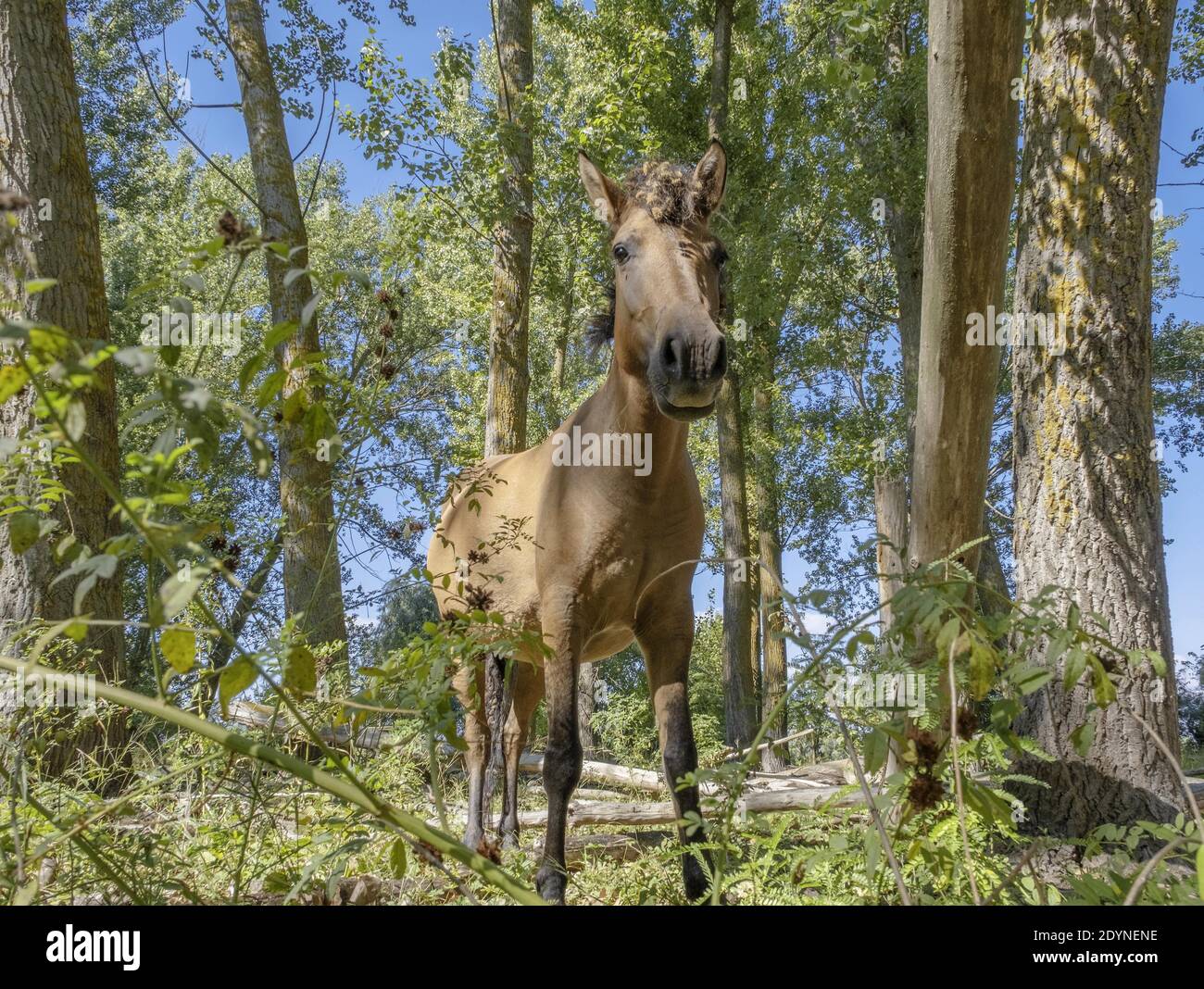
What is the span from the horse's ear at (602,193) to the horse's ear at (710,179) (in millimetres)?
423

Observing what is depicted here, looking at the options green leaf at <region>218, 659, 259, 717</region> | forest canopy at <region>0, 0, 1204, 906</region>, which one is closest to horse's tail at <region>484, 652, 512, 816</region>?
forest canopy at <region>0, 0, 1204, 906</region>

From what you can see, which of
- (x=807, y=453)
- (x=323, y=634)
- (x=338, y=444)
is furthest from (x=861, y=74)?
(x=807, y=453)

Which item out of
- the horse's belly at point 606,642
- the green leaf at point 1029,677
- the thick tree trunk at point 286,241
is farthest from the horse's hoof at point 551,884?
the thick tree trunk at point 286,241

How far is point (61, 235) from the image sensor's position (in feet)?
16.9

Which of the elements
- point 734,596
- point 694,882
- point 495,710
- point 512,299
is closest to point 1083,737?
point 694,882

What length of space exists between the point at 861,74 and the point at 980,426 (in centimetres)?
163

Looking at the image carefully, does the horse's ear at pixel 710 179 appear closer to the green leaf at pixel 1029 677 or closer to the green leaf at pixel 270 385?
the green leaf at pixel 270 385

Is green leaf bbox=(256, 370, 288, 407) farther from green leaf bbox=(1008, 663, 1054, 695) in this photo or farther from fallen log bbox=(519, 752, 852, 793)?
fallen log bbox=(519, 752, 852, 793)

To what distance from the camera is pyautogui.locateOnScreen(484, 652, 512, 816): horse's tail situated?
5410 mm

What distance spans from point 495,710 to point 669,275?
12.2ft

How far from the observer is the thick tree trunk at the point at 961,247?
3.07m

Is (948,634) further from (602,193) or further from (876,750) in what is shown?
(602,193)

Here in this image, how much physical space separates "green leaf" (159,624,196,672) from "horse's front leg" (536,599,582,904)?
209 centimetres
